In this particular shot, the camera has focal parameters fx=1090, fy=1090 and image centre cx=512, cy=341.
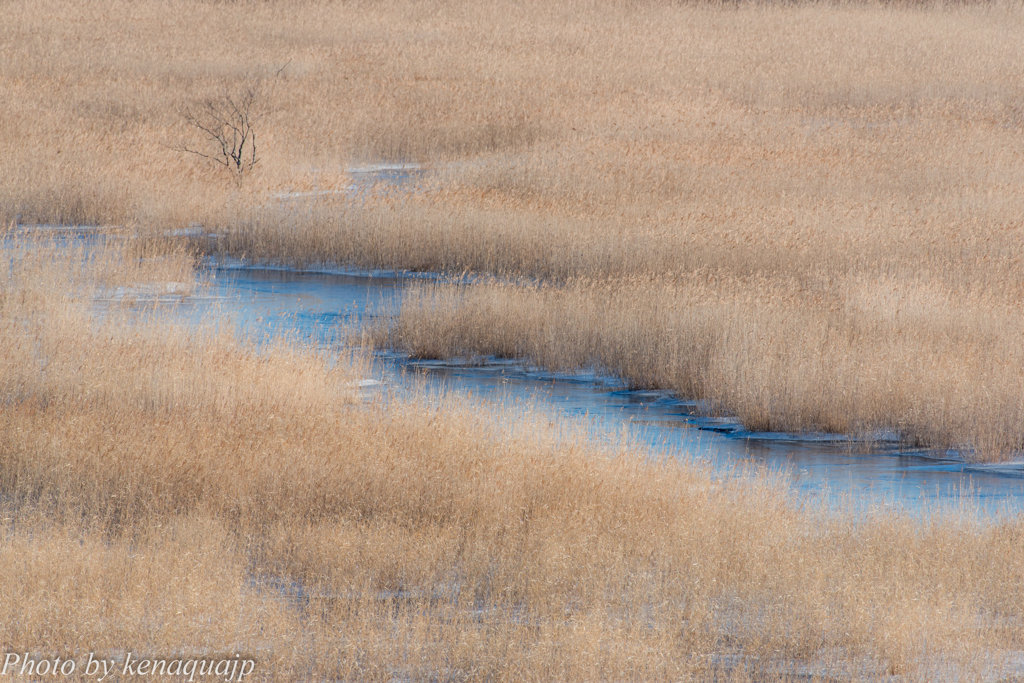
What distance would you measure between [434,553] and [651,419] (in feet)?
14.4

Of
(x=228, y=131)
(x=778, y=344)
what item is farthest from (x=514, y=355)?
(x=228, y=131)

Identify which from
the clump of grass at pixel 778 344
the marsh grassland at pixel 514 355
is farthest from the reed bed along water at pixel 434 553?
the clump of grass at pixel 778 344

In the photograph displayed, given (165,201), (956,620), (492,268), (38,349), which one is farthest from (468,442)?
(165,201)

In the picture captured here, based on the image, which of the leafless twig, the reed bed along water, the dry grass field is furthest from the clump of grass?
the leafless twig

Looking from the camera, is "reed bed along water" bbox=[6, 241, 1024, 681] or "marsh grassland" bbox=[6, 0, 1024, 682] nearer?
"reed bed along water" bbox=[6, 241, 1024, 681]

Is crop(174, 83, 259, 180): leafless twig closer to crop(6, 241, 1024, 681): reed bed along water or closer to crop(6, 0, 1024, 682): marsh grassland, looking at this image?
crop(6, 0, 1024, 682): marsh grassland

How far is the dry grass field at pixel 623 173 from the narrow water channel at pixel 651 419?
29 cm

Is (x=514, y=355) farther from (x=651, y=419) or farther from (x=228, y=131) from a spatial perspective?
(x=228, y=131)

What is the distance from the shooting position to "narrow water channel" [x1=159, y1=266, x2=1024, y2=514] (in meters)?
8.23

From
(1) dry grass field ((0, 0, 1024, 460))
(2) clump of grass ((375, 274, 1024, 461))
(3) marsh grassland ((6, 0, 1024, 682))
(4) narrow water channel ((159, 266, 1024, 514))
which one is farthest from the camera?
(1) dry grass field ((0, 0, 1024, 460))

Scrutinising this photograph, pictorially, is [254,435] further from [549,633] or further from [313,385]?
[549,633]

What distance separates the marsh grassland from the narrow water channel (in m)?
0.29

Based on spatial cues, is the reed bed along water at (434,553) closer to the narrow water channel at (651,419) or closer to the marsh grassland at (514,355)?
the marsh grassland at (514,355)

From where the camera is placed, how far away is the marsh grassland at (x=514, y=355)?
17.2 ft
